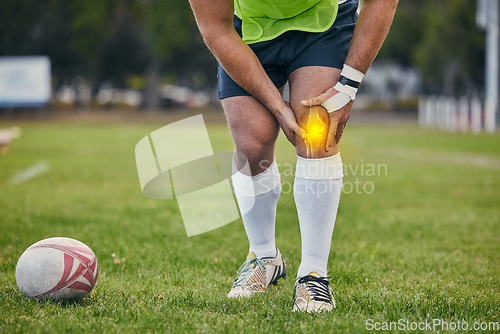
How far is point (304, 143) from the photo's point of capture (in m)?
3.20

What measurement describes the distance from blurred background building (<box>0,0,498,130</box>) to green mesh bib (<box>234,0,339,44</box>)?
1408 inches

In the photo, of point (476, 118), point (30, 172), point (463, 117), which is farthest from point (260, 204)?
point (463, 117)

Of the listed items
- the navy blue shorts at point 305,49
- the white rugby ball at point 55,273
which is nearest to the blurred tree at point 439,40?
the navy blue shorts at point 305,49

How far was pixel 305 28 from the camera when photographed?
Result: 10.8ft

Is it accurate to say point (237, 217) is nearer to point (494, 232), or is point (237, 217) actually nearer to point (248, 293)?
point (494, 232)

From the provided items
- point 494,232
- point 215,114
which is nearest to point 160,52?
point 215,114

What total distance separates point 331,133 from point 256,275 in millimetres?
946

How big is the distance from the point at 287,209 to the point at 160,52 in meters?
38.2

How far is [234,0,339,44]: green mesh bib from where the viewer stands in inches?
128

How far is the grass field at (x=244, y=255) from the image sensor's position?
303 cm

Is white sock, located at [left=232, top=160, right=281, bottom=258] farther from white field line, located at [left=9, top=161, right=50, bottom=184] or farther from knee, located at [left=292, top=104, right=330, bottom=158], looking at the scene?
white field line, located at [left=9, top=161, right=50, bottom=184]

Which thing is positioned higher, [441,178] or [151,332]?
[151,332]

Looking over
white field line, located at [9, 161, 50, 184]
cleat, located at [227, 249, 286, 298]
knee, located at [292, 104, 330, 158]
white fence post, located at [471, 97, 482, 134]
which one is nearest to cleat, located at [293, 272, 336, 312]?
cleat, located at [227, 249, 286, 298]

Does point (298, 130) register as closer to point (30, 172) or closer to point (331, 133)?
point (331, 133)
